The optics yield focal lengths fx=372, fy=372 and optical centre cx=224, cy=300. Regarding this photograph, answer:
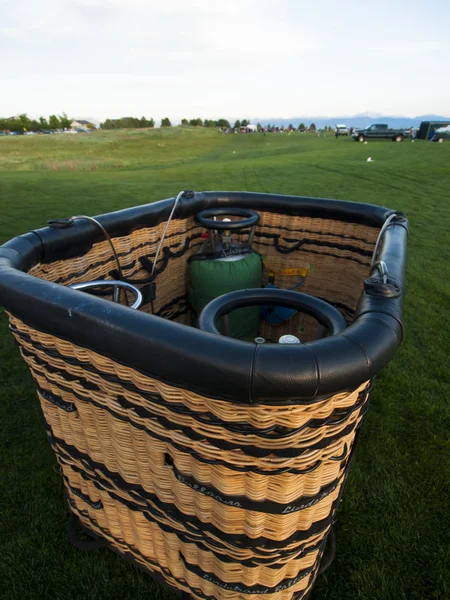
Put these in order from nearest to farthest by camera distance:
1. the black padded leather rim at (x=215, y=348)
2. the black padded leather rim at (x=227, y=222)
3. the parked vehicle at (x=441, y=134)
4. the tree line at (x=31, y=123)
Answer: the black padded leather rim at (x=215, y=348) < the black padded leather rim at (x=227, y=222) < the parked vehicle at (x=441, y=134) < the tree line at (x=31, y=123)

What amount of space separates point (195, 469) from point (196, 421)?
0.22 m

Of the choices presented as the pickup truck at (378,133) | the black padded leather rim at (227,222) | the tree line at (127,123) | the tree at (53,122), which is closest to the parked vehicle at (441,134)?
the pickup truck at (378,133)

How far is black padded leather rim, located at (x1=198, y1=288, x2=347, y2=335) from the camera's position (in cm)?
121

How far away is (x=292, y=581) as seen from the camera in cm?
126

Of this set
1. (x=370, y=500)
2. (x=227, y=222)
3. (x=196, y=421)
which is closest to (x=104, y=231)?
(x=227, y=222)

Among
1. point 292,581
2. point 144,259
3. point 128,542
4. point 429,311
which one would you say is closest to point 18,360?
point 144,259

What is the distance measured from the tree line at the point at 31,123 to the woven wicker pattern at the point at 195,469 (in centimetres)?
8456

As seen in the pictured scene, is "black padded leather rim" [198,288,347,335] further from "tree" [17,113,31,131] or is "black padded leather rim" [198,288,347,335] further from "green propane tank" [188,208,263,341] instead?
"tree" [17,113,31,131]

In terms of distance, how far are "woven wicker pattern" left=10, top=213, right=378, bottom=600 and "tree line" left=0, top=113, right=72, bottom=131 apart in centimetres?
8456

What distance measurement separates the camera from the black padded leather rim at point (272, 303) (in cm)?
121

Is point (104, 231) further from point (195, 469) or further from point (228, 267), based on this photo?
point (195, 469)

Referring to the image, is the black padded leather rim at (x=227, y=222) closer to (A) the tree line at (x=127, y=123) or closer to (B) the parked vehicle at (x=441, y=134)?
(B) the parked vehicle at (x=441, y=134)

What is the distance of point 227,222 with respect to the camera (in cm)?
250

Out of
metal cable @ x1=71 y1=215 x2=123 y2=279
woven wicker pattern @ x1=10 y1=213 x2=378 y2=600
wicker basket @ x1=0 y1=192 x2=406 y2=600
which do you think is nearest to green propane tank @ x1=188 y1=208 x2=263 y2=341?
metal cable @ x1=71 y1=215 x2=123 y2=279
